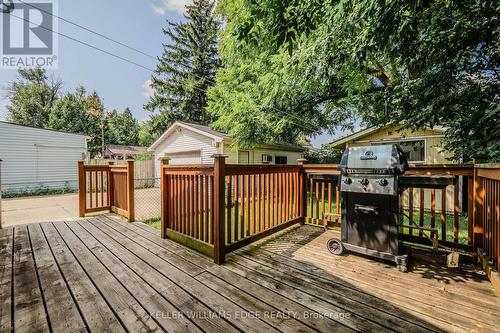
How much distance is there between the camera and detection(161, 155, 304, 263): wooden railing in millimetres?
2598

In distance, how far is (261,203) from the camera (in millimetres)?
3279

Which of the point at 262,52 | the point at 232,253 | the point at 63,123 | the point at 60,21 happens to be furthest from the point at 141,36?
the point at 63,123

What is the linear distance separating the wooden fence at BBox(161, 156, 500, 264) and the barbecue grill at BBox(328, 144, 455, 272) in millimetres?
369

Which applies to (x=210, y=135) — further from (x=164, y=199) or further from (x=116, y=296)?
(x=116, y=296)

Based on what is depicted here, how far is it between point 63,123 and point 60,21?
57.0ft

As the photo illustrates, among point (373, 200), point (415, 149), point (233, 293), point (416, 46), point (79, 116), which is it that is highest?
point (79, 116)

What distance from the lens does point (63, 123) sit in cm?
2202

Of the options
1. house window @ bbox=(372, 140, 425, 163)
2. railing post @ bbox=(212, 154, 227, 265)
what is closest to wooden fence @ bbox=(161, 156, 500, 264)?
railing post @ bbox=(212, 154, 227, 265)

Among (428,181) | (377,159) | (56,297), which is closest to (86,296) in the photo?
(56,297)

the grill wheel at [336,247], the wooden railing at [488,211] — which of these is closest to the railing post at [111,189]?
the grill wheel at [336,247]

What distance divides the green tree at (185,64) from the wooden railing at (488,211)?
18878mm

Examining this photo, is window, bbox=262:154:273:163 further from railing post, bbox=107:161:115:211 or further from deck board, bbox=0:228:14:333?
deck board, bbox=0:228:14:333

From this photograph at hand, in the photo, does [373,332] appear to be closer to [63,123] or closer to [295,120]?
[295,120]

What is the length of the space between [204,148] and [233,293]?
8.75 meters
